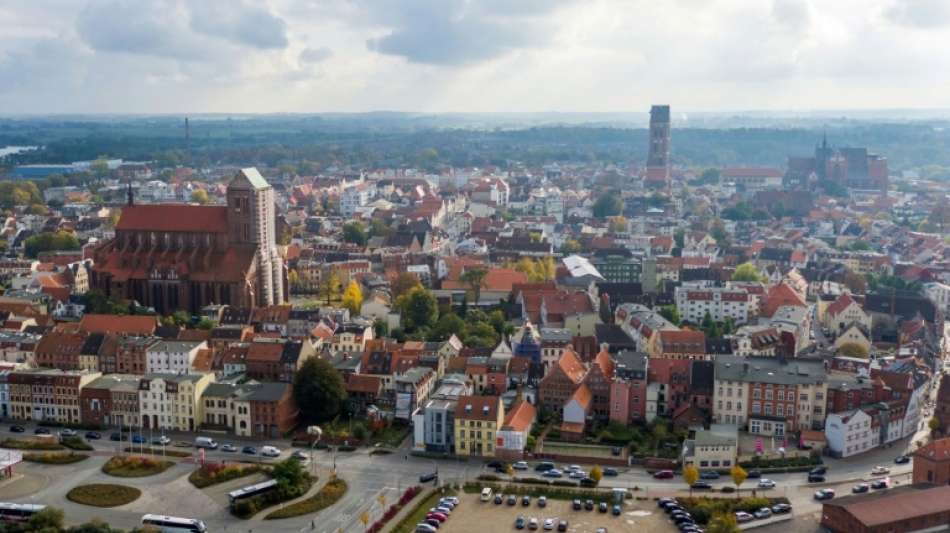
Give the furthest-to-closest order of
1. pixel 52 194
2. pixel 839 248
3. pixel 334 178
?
pixel 334 178
pixel 52 194
pixel 839 248

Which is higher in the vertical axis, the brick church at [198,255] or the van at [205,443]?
the brick church at [198,255]

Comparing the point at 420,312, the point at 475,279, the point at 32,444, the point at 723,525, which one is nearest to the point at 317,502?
the point at 32,444

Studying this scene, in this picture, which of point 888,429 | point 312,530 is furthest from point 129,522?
point 888,429

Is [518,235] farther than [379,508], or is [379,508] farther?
[518,235]

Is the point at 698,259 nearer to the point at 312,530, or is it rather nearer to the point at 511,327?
the point at 511,327

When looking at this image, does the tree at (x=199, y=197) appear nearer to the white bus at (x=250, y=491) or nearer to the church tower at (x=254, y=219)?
the church tower at (x=254, y=219)

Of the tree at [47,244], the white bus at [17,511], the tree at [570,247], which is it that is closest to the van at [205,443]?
the white bus at [17,511]
